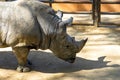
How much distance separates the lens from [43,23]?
17.0ft

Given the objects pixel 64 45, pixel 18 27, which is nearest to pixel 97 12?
pixel 64 45

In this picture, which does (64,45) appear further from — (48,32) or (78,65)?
(78,65)

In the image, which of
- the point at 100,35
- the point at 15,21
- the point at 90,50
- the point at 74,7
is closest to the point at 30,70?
the point at 15,21

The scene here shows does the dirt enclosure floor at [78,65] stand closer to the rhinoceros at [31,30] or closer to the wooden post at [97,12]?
the rhinoceros at [31,30]

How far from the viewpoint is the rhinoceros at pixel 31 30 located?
505 cm

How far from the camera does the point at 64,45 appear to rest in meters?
5.21

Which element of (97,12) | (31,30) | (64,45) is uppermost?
(31,30)

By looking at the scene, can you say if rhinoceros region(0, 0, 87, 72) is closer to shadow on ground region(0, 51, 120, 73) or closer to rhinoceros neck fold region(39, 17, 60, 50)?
rhinoceros neck fold region(39, 17, 60, 50)

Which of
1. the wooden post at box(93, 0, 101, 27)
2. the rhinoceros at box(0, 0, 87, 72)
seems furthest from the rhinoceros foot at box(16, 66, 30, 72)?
the wooden post at box(93, 0, 101, 27)

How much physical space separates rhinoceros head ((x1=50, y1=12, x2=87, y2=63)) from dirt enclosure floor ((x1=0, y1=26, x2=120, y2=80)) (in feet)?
0.73

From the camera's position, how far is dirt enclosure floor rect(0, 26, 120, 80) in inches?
202

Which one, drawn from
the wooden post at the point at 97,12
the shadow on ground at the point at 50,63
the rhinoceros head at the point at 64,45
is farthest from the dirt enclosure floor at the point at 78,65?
the wooden post at the point at 97,12

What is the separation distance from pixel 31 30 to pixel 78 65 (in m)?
1.02

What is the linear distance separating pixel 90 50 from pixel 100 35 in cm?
96
